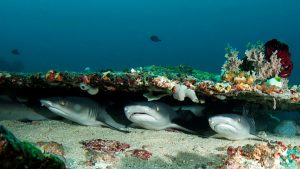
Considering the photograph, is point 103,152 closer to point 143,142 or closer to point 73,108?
point 143,142

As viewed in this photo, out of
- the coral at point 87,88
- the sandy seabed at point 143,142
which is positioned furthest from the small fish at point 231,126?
the coral at point 87,88

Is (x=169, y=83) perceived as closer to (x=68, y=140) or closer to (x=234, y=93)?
(x=234, y=93)

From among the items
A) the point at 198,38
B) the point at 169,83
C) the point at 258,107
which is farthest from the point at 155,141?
the point at 198,38

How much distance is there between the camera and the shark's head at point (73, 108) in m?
5.22

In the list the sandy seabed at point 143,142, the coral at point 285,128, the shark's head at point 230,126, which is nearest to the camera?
the sandy seabed at point 143,142

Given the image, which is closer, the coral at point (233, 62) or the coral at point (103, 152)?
the coral at point (103, 152)

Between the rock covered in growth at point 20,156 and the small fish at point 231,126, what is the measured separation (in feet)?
10.9

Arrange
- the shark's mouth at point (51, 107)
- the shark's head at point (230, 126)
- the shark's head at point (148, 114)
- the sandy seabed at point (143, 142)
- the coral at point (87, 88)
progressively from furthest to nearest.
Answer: the shark's mouth at point (51, 107) → the shark's head at point (148, 114) → the coral at point (87, 88) → the shark's head at point (230, 126) → the sandy seabed at point (143, 142)

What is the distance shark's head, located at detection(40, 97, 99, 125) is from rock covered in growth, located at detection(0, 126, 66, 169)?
3.60 metres

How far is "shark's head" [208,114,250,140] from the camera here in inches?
186

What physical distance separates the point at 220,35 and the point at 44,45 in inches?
3709

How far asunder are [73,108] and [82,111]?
0.19 metres

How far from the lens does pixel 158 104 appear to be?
5277 mm

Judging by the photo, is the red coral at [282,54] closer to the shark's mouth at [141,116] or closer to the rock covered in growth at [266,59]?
the rock covered in growth at [266,59]
